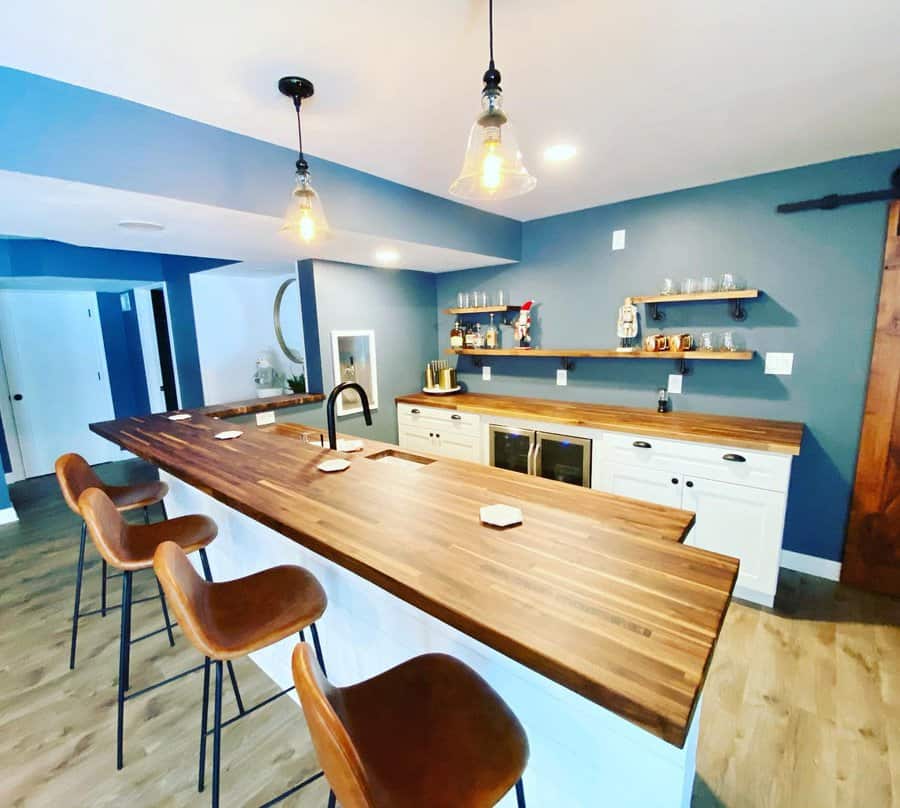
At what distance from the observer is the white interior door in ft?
14.6

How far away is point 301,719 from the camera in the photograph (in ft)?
5.63

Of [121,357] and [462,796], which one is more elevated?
[121,357]

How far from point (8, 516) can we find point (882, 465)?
6044mm

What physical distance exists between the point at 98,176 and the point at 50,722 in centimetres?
212

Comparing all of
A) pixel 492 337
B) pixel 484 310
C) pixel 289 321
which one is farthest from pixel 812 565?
pixel 289 321

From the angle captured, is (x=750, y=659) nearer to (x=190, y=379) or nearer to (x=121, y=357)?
(x=190, y=379)

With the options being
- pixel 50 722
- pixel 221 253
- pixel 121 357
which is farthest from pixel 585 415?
pixel 121 357

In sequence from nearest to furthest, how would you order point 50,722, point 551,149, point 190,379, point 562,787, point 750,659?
point 562,787 → point 50,722 → point 750,659 → point 551,149 → point 190,379

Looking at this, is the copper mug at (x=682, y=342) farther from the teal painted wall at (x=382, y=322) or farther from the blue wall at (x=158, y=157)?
the teal painted wall at (x=382, y=322)

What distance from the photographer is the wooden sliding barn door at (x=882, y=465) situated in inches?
87.1

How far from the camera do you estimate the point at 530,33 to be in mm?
1272

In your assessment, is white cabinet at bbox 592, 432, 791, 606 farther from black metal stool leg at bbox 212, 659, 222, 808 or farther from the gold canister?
black metal stool leg at bbox 212, 659, 222, 808

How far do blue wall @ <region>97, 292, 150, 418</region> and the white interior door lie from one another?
2.7 inches

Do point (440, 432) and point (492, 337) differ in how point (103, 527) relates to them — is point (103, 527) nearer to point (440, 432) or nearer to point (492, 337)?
point (440, 432)
